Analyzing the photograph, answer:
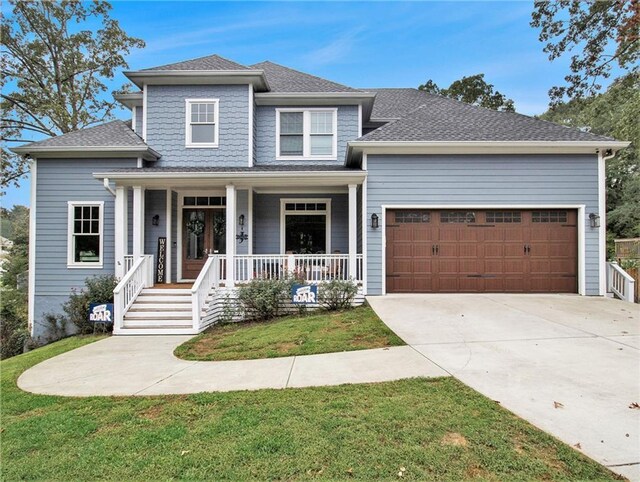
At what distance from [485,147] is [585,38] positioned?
22.9 feet

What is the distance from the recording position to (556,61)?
1210 centimetres

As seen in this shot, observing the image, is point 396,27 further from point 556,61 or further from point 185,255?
point 185,255

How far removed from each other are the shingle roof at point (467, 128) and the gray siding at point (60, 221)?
7661 millimetres

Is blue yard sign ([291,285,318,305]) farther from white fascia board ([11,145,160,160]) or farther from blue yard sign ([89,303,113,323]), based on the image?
white fascia board ([11,145,160,160])

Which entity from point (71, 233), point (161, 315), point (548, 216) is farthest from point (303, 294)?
point (71, 233)

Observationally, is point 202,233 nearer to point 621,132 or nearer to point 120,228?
point 120,228

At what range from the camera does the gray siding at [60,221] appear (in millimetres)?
9922

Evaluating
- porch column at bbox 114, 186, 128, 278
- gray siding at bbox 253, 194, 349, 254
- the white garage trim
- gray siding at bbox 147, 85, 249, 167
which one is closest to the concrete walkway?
porch column at bbox 114, 186, 128, 278

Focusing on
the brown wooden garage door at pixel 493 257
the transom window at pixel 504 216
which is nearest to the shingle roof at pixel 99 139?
the brown wooden garage door at pixel 493 257

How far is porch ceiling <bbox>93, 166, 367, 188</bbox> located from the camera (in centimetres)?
884

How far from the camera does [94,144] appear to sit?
9.85m

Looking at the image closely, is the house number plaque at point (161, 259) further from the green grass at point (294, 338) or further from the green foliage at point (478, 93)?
the green foliage at point (478, 93)

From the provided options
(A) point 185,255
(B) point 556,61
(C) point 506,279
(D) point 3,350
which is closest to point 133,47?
(A) point 185,255

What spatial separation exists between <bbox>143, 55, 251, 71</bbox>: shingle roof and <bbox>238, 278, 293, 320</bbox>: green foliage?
6.52 m
